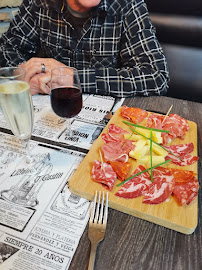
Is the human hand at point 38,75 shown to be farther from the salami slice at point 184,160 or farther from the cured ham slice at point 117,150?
the salami slice at point 184,160

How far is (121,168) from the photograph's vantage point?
0.68 meters

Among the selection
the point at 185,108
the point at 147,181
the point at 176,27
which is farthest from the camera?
the point at 176,27

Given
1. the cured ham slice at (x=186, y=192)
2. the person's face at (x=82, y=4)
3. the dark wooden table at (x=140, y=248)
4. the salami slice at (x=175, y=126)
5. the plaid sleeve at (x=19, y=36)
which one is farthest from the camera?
the plaid sleeve at (x=19, y=36)

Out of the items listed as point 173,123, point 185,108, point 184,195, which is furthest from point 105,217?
point 185,108

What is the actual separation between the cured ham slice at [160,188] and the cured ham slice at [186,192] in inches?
0.7

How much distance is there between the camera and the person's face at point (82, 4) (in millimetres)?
1167

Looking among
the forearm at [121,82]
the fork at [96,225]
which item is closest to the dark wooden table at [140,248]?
the fork at [96,225]

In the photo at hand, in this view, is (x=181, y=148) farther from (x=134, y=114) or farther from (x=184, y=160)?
(x=134, y=114)

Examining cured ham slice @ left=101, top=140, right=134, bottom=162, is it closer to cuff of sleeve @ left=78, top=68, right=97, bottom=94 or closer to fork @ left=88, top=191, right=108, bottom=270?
fork @ left=88, top=191, right=108, bottom=270

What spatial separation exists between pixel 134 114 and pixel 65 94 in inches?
12.9

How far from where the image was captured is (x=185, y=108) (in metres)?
1.08

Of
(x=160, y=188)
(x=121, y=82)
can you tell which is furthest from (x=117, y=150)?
(x=121, y=82)

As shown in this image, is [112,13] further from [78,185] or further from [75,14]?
[78,185]

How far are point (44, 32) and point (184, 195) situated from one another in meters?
1.32
